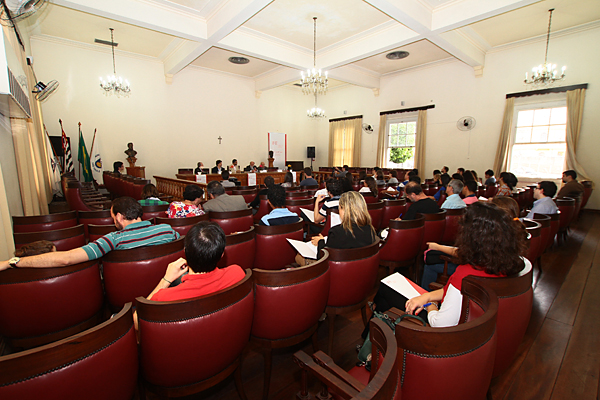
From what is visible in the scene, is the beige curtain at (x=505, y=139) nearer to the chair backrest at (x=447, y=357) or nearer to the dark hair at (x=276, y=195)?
the dark hair at (x=276, y=195)

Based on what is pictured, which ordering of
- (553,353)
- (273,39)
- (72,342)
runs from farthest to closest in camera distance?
(273,39) < (553,353) < (72,342)

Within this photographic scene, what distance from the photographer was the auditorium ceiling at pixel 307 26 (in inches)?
206

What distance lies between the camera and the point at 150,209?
347 centimetres

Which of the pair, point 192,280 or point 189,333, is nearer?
point 189,333

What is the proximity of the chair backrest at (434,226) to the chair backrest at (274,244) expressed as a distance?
1492 mm

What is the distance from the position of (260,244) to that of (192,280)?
1247 millimetres

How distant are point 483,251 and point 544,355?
4.50 feet

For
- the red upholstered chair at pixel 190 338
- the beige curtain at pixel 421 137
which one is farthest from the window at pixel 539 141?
the red upholstered chair at pixel 190 338

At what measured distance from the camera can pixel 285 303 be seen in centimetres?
151

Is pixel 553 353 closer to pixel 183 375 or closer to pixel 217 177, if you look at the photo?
pixel 183 375

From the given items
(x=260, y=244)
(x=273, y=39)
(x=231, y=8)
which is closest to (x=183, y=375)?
(x=260, y=244)

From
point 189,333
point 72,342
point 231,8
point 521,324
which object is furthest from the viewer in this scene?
point 231,8

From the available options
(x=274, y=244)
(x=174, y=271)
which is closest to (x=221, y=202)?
(x=274, y=244)

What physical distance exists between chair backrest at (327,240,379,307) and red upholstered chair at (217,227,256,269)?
0.82 metres
